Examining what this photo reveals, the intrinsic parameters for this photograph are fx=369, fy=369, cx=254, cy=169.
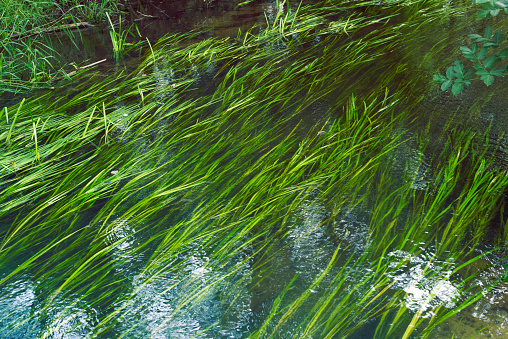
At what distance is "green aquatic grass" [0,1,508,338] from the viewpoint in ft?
4.83

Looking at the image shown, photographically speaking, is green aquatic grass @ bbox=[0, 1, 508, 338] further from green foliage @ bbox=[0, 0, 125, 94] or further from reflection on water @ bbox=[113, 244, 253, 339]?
green foliage @ bbox=[0, 0, 125, 94]

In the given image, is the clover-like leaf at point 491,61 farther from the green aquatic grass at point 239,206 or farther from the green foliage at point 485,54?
the green aquatic grass at point 239,206

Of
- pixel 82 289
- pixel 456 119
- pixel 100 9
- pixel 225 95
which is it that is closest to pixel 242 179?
pixel 82 289

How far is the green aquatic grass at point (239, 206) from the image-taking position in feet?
4.83

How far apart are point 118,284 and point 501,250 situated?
1.63 metres

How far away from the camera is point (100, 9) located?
508 cm

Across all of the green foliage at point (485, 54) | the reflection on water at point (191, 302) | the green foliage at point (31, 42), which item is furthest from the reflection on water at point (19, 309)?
the green foliage at point (31, 42)

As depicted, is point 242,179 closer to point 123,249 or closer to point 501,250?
point 123,249

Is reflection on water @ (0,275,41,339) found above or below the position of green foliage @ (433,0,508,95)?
below

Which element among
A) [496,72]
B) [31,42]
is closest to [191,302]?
[496,72]

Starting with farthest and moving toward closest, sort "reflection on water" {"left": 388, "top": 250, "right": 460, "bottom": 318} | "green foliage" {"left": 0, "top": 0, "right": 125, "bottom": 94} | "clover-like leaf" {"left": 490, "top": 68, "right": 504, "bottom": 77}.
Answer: "green foliage" {"left": 0, "top": 0, "right": 125, "bottom": 94}
"clover-like leaf" {"left": 490, "top": 68, "right": 504, "bottom": 77}
"reflection on water" {"left": 388, "top": 250, "right": 460, "bottom": 318}

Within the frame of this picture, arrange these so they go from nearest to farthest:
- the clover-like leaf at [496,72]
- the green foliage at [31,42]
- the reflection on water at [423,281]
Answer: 1. the reflection on water at [423,281]
2. the clover-like leaf at [496,72]
3. the green foliage at [31,42]

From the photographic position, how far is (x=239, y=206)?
193 centimetres

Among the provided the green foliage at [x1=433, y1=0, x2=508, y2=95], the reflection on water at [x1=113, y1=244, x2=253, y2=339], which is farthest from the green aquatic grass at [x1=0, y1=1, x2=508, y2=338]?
the green foliage at [x1=433, y1=0, x2=508, y2=95]
